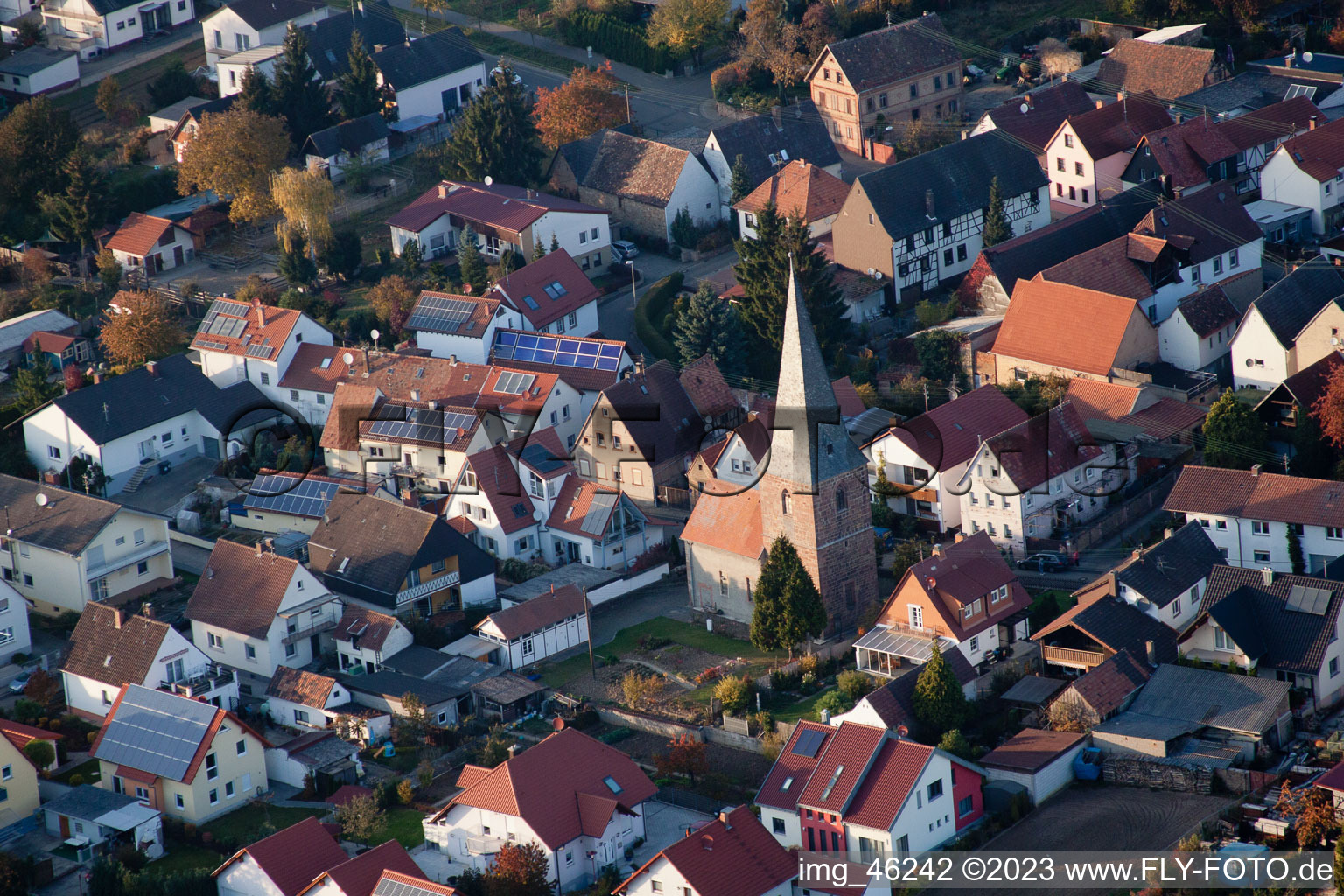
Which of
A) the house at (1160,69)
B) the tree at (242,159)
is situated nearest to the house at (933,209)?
the house at (1160,69)

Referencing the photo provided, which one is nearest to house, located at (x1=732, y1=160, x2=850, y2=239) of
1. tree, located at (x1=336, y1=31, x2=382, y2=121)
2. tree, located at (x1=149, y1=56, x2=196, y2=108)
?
tree, located at (x1=336, y1=31, x2=382, y2=121)

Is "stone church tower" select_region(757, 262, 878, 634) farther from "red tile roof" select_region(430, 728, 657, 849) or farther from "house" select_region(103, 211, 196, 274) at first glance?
"house" select_region(103, 211, 196, 274)

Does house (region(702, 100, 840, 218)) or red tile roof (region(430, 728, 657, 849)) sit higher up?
house (region(702, 100, 840, 218))

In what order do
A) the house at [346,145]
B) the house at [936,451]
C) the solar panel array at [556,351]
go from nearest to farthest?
the house at [936,451]
the solar panel array at [556,351]
the house at [346,145]

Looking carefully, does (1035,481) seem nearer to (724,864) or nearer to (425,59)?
(724,864)

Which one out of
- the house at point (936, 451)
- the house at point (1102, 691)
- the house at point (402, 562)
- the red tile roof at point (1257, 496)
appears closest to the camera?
the house at point (1102, 691)

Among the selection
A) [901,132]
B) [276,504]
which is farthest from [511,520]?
[901,132]

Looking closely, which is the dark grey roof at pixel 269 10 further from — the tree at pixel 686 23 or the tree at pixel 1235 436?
the tree at pixel 1235 436
